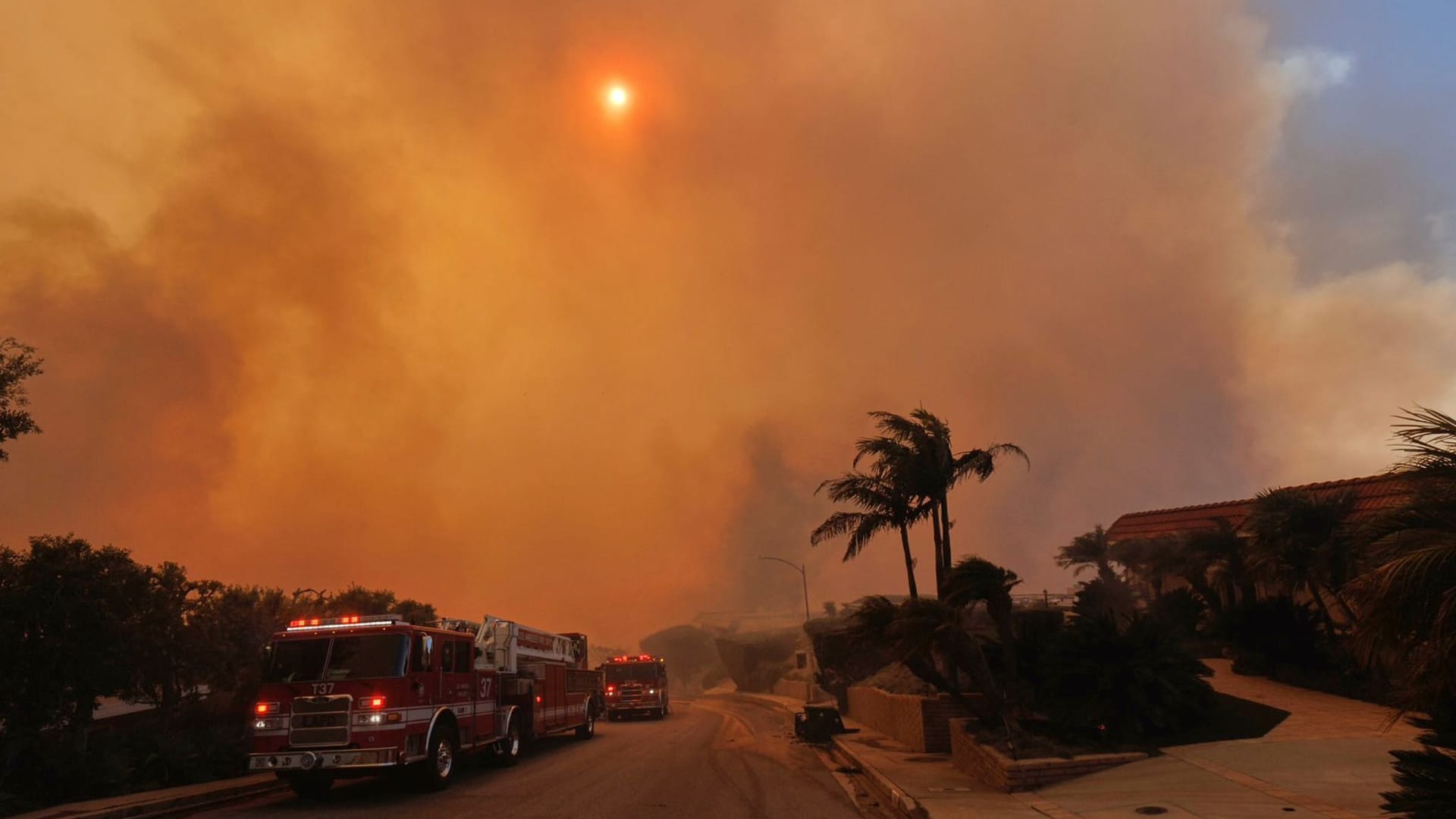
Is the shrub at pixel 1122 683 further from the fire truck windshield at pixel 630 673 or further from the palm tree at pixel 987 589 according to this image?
the fire truck windshield at pixel 630 673

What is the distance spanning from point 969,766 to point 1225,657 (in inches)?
553

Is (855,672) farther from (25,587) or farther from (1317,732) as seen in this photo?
(25,587)

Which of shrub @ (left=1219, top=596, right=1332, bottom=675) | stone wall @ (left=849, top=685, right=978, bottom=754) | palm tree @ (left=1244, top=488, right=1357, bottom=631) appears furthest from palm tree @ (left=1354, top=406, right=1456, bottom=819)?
palm tree @ (left=1244, top=488, right=1357, bottom=631)

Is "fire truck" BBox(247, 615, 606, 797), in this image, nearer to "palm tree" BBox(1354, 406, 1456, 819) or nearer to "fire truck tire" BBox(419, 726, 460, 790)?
"fire truck tire" BBox(419, 726, 460, 790)

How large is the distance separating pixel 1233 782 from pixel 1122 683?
3990 mm

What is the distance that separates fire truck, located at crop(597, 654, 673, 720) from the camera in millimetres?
40031

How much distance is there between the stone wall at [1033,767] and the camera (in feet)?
43.0

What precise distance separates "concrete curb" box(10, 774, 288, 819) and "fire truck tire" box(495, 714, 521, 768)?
491 centimetres

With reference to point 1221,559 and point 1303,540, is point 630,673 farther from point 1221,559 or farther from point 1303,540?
point 1303,540

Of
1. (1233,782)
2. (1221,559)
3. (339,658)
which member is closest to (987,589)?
(1233,782)

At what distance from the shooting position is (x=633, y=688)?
1577 inches

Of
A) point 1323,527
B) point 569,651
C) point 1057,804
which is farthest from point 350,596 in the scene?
point 1323,527

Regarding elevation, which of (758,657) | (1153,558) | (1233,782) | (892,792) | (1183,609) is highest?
(1153,558)

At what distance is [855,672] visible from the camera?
42.1 m
